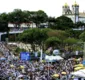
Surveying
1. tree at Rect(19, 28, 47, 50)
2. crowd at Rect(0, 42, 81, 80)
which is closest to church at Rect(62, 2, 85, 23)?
tree at Rect(19, 28, 47, 50)

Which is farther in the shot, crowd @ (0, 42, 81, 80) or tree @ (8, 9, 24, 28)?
tree @ (8, 9, 24, 28)

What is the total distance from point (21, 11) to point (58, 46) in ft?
97.2

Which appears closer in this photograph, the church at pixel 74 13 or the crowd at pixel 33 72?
the crowd at pixel 33 72

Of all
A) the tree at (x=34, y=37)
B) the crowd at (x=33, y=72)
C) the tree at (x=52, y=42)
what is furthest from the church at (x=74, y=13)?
the crowd at (x=33, y=72)

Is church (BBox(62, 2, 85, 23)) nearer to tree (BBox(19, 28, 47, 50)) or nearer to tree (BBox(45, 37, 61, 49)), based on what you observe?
tree (BBox(19, 28, 47, 50))

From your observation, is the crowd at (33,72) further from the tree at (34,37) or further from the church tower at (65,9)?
the church tower at (65,9)

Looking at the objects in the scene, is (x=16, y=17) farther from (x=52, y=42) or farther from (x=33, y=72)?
(x=33, y=72)

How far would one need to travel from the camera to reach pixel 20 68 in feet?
71.1

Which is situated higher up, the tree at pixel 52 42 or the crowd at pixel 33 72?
the crowd at pixel 33 72

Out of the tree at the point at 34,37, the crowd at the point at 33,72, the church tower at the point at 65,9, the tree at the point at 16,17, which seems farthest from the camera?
the church tower at the point at 65,9

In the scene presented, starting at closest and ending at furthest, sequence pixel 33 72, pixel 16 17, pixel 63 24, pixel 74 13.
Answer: pixel 33 72
pixel 63 24
pixel 16 17
pixel 74 13

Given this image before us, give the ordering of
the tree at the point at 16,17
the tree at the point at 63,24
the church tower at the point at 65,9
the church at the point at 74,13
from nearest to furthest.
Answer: the tree at the point at 63,24 → the tree at the point at 16,17 → the church at the point at 74,13 → the church tower at the point at 65,9

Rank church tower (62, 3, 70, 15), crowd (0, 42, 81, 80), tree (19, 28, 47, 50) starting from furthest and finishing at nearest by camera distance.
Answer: church tower (62, 3, 70, 15) < tree (19, 28, 47, 50) < crowd (0, 42, 81, 80)

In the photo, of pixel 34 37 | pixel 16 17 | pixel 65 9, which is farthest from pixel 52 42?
pixel 65 9
